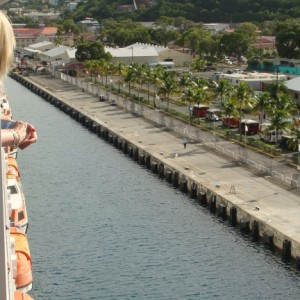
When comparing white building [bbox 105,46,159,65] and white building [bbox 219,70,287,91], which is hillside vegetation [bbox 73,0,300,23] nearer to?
white building [bbox 105,46,159,65]

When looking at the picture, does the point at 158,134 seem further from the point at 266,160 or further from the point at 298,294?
the point at 298,294

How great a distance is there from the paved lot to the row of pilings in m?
0.28

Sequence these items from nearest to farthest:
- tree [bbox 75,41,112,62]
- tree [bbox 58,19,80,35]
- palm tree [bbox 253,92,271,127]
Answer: palm tree [bbox 253,92,271,127] < tree [bbox 75,41,112,62] < tree [bbox 58,19,80,35]

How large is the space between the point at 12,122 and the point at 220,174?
3277cm

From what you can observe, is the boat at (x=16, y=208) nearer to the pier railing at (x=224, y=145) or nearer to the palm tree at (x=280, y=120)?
the pier railing at (x=224, y=145)

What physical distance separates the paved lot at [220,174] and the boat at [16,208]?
851 centimetres

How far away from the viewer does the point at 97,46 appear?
329 ft

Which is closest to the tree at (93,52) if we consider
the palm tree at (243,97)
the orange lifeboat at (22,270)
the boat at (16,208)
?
the palm tree at (243,97)

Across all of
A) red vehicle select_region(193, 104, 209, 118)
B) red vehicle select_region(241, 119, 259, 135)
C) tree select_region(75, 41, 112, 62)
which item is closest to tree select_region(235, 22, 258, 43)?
tree select_region(75, 41, 112, 62)

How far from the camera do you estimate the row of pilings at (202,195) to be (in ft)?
89.8

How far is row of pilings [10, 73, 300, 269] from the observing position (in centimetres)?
2736

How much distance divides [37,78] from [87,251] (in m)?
76.7

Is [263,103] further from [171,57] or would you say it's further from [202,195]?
[171,57]

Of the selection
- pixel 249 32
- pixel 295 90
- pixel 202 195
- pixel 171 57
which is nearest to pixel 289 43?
pixel 171 57
